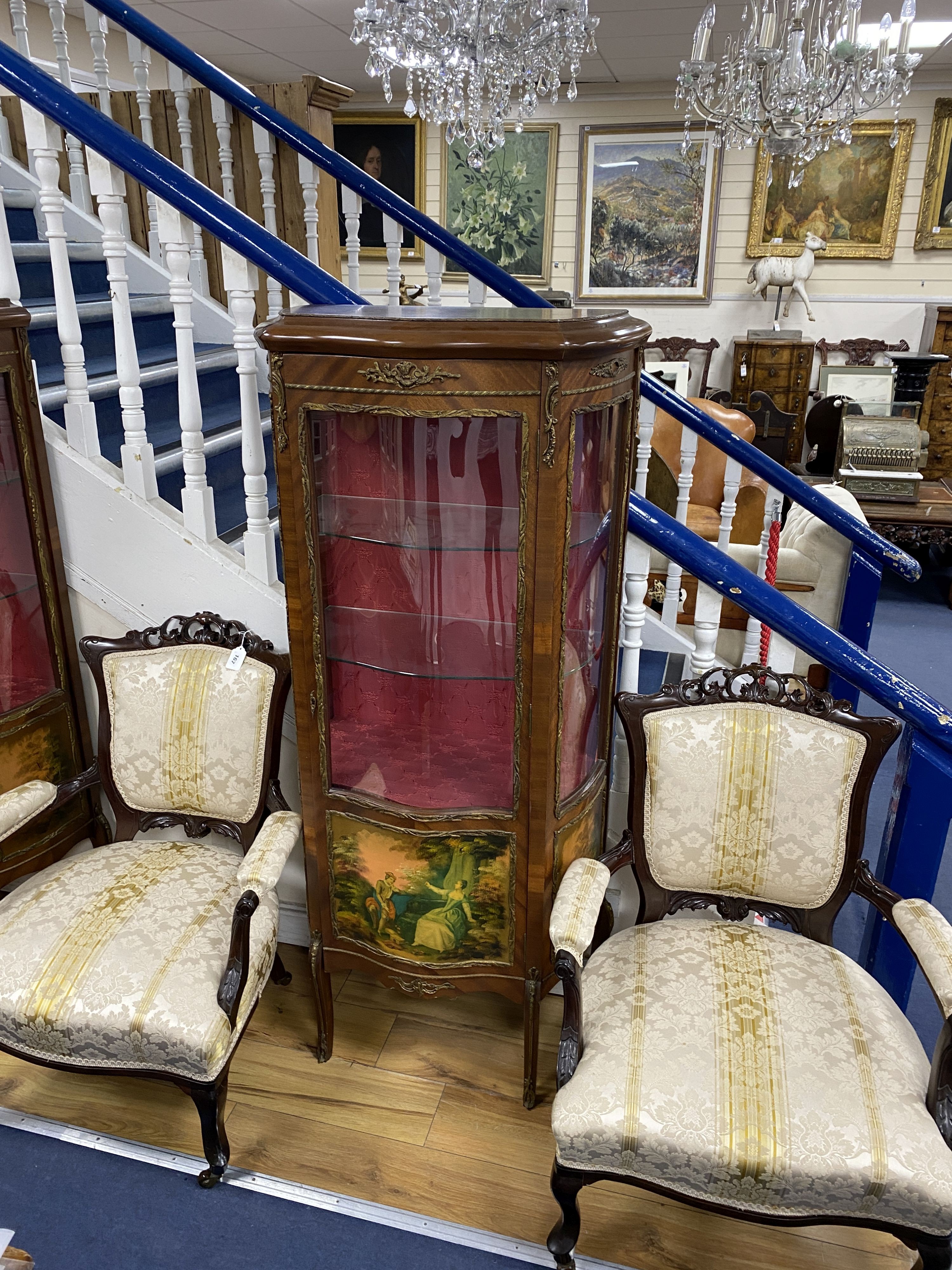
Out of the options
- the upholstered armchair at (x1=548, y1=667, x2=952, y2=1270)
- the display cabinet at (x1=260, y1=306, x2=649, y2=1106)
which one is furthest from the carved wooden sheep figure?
the display cabinet at (x1=260, y1=306, x2=649, y2=1106)

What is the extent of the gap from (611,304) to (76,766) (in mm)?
6210

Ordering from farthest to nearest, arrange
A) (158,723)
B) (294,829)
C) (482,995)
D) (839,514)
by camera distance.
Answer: (839,514) < (482,995) < (158,723) < (294,829)

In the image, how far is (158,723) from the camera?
2104mm

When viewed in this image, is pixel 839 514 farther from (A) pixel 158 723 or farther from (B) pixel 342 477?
(A) pixel 158 723

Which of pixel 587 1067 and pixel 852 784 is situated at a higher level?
pixel 852 784

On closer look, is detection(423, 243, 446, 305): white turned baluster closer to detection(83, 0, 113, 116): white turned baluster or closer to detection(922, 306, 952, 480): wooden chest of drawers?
detection(83, 0, 113, 116): white turned baluster

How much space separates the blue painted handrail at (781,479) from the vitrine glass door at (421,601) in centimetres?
139

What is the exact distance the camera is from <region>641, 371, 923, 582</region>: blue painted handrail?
2.95 m

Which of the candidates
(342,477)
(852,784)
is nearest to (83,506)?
(342,477)

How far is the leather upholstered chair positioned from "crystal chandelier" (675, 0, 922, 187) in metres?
1.24

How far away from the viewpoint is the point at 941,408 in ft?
22.0

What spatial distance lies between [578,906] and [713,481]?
3492mm

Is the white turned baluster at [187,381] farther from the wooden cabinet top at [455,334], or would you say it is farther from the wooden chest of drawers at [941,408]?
the wooden chest of drawers at [941,408]

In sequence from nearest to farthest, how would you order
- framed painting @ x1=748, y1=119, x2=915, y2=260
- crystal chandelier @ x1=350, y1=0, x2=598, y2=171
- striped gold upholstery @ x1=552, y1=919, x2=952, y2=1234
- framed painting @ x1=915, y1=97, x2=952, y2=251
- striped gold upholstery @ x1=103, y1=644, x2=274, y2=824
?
striped gold upholstery @ x1=552, y1=919, x2=952, y2=1234 < striped gold upholstery @ x1=103, y1=644, x2=274, y2=824 < crystal chandelier @ x1=350, y1=0, x2=598, y2=171 < framed painting @ x1=915, y1=97, x2=952, y2=251 < framed painting @ x1=748, y1=119, x2=915, y2=260
